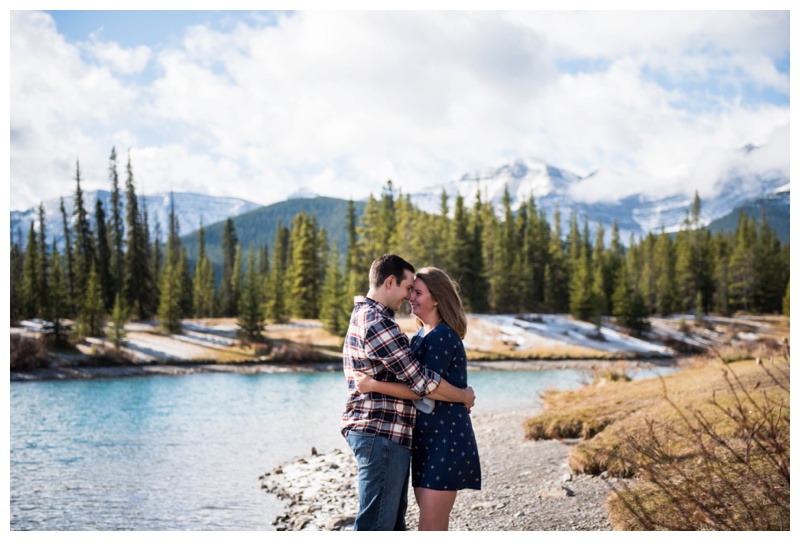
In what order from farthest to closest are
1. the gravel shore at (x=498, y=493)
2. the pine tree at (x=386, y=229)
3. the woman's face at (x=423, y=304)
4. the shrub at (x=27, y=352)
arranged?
the pine tree at (x=386, y=229), the shrub at (x=27, y=352), the gravel shore at (x=498, y=493), the woman's face at (x=423, y=304)

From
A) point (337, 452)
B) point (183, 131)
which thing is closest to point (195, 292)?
point (183, 131)

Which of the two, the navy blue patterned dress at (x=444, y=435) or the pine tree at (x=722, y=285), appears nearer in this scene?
the navy blue patterned dress at (x=444, y=435)

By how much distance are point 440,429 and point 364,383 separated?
22.0 inches

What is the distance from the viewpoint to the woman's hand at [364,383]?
13.9ft

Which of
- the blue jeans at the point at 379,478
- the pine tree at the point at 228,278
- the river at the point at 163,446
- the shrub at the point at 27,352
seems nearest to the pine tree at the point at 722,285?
the river at the point at 163,446

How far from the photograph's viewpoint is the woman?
427cm

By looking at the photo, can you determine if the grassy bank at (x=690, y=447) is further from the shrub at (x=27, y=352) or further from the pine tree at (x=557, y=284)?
the pine tree at (x=557, y=284)

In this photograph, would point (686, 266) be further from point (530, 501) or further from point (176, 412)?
point (530, 501)

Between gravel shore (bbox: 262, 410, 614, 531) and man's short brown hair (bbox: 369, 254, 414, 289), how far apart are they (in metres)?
3.94

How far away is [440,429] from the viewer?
4.30m

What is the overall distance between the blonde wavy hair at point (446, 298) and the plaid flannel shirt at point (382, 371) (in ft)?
1.13

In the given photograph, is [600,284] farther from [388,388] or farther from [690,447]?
[388,388]

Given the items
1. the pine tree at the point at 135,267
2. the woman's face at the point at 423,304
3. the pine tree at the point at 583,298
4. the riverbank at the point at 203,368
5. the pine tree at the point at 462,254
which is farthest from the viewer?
the pine tree at the point at 462,254
